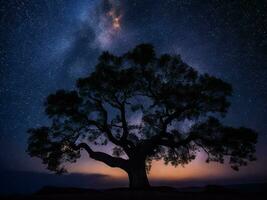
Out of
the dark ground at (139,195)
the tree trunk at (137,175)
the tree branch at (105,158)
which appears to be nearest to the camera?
the dark ground at (139,195)

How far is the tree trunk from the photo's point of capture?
78.8 feet

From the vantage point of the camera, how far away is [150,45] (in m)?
25.8

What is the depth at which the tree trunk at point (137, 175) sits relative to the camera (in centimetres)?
2403

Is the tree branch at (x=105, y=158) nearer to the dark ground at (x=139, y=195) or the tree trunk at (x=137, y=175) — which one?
the tree trunk at (x=137, y=175)

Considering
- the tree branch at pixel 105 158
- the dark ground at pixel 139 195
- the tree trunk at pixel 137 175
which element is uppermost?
the tree branch at pixel 105 158

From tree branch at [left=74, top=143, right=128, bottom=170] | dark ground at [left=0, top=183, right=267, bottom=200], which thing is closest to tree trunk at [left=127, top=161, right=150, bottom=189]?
tree branch at [left=74, top=143, right=128, bottom=170]

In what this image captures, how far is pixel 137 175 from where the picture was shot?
957 inches

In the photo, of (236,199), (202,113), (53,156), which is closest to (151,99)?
(202,113)

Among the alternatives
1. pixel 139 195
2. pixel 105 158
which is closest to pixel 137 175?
pixel 105 158

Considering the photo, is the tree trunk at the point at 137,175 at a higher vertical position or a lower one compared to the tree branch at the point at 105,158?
lower

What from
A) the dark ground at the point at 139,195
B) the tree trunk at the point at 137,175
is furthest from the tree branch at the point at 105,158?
the dark ground at the point at 139,195

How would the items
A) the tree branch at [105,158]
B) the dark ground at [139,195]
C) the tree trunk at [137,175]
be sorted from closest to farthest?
the dark ground at [139,195], the tree trunk at [137,175], the tree branch at [105,158]

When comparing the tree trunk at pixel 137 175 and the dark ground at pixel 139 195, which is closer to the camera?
the dark ground at pixel 139 195

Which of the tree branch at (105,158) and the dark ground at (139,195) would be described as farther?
the tree branch at (105,158)
